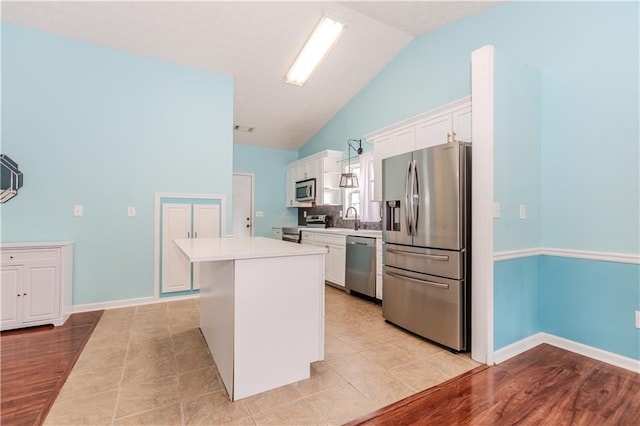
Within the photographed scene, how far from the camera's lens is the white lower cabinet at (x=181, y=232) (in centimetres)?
388

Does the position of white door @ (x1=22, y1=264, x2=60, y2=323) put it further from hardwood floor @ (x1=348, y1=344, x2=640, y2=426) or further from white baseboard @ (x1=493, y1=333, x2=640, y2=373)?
white baseboard @ (x1=493, y1=333, x2=640, y2=373)

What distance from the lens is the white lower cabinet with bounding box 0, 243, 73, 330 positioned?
285 cm

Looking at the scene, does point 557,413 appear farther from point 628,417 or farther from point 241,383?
point 241,383

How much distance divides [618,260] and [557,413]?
131 cm

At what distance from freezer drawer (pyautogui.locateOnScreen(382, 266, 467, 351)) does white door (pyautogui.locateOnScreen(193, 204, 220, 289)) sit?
2.34 meters

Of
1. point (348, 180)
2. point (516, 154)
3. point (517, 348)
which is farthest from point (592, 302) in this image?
point (348, 180)

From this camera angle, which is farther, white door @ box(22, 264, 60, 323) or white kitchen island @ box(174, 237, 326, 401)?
white door @ box(22, 264, 60, 323)

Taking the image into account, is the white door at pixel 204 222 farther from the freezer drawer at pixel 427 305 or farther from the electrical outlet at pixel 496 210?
the electrical outlet at pixel 496 210

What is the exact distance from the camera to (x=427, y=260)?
2650 mm

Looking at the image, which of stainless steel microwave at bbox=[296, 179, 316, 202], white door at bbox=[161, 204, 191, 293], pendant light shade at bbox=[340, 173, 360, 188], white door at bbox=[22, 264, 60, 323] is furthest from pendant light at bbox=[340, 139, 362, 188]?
white door at bbox=[22, 264, 60, 323]

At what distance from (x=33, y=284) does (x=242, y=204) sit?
3.80 m

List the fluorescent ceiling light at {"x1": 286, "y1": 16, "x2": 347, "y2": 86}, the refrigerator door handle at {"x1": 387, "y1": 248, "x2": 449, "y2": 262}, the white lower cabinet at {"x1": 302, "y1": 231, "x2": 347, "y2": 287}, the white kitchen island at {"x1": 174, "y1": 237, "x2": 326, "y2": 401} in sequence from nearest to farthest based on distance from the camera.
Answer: the white kitchen island at {"x1": 174, "y1": 237, "x2": 326, "y2": 401}
the refrigerator door handle at {"x1": 387, "y1": 248, "x2": 449, "y2": 262}
the fluorescent ceiling light at {"x1": 286, "y1": 16, "x2": 347, "y2": 86}
the white lower cabinet at {"x1": 302, "y1": 231, "x2": 347, "y2": 287}

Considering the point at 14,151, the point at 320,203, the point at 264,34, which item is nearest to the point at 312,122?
the point at 320,203

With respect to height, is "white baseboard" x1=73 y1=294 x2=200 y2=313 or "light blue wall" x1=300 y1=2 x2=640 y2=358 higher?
"light blue wall" x1=300 y1=2 x2=640 y2=358
